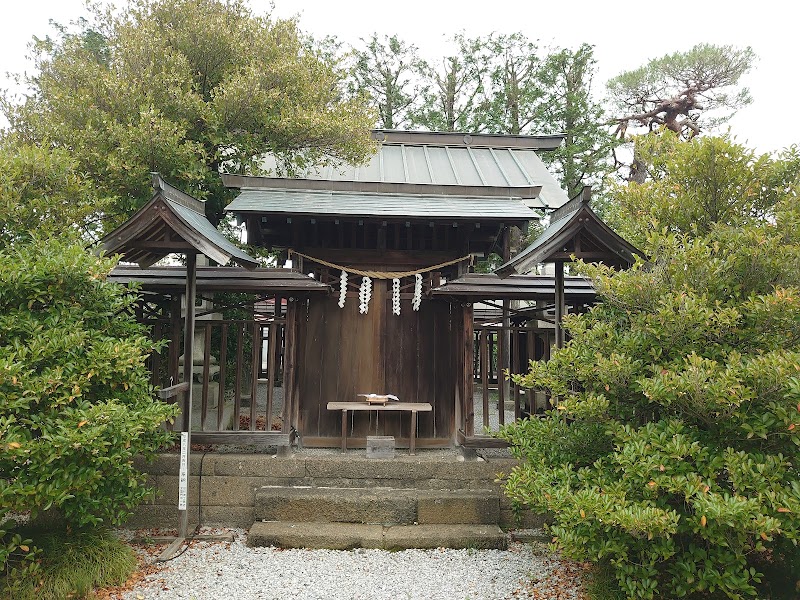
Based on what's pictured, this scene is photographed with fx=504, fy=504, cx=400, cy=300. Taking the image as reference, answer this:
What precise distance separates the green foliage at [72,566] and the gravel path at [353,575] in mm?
223

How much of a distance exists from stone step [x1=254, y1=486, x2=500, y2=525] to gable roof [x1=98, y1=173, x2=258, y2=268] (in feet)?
9.17

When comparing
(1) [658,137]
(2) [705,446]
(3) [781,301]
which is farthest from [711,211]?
(2) [705,446]

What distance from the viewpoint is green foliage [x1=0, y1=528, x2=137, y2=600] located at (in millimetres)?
3945

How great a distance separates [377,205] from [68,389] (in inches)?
173

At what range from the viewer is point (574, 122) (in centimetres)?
1642

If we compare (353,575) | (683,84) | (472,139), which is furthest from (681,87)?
(353,575)

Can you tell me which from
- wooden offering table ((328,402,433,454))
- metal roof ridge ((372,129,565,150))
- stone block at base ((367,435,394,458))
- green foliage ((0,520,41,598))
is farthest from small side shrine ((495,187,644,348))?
metal roof ridge ((372,129,565,150))

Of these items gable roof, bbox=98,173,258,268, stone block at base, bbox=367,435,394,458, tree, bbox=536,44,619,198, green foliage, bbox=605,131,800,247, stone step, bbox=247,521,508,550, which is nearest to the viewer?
green foliage, bbox=605,131,800,247

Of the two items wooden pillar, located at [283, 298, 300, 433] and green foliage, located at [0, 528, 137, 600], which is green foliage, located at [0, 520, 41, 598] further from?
wooden pillar, located at [283, 298, 300, 433]

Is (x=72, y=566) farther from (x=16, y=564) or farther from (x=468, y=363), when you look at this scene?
(x=468, y=363)

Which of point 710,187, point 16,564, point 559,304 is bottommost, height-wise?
point 16,564

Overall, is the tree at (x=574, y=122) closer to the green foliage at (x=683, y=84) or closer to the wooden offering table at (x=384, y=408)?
the green foliage at (x=683, y=84)

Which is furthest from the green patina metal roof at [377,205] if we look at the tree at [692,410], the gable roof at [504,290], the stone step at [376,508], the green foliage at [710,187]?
the stone step at [376,508]

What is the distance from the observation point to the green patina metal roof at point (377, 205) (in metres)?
6.75
